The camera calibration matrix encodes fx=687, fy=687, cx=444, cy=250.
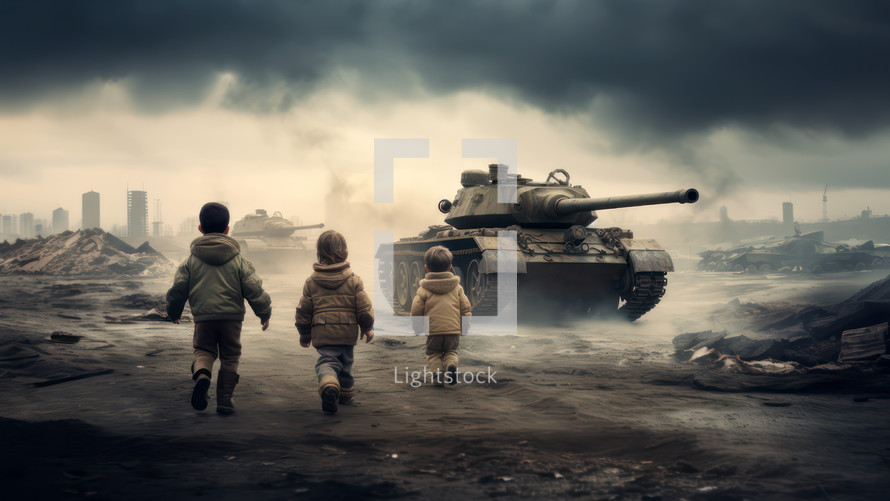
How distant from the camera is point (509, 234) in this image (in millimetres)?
13367

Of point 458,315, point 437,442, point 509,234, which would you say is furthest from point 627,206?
point 437,442

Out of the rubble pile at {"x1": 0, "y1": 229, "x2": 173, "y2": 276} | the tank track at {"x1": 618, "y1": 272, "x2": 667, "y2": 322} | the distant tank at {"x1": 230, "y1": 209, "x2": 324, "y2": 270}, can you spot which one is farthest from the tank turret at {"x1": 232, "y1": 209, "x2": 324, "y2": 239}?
the tank track at {"x1": 618, "y1": 272, "x2": 667, "y2": 322}

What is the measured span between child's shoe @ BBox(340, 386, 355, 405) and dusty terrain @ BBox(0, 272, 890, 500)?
85mm

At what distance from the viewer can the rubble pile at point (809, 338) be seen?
28.3 ft

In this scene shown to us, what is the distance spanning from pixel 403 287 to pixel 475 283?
4.15m

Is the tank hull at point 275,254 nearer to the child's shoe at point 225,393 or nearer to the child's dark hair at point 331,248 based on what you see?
the child's dark hair at point 331,248

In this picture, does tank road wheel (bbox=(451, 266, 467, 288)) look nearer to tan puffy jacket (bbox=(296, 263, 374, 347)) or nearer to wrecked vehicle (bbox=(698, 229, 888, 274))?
tan puffy jacket (bbox=(296, 263, 374, 347))

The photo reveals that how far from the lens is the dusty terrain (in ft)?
12.7

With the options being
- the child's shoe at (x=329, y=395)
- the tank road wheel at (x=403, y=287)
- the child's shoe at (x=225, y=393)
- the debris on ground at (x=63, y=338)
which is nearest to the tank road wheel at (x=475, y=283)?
the tank road wheel at (x=403, y=287)

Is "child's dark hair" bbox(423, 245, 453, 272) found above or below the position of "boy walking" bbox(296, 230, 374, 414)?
above

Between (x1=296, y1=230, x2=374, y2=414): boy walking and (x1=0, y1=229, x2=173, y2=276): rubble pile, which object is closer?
(x1=296, y1=230, x2=374, y2=414): boy walking

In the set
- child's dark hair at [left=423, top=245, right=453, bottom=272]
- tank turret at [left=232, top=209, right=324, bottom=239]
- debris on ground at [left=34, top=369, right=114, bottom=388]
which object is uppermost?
tank turret at [left=232, top=209, right=324, bottom=239]

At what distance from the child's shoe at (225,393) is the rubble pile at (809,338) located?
6.04 meters

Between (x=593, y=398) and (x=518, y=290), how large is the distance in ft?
22.5
